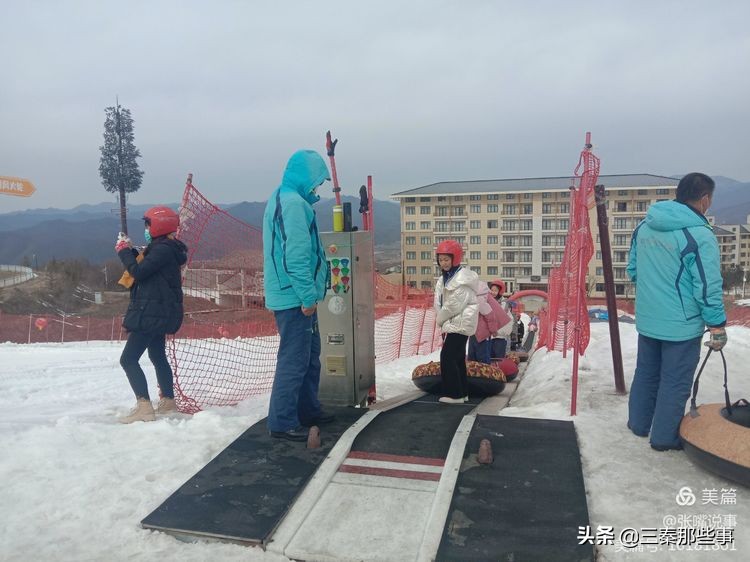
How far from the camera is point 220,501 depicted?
3.26 meters

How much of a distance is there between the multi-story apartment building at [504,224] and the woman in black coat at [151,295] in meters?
48.2

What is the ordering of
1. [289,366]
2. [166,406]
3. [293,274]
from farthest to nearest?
[166,406], [289,366], [293,274]

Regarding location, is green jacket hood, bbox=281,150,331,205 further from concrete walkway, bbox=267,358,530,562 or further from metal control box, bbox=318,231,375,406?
concrete walkway, bbox=267,358,530,562

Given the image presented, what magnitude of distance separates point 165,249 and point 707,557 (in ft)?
14.1

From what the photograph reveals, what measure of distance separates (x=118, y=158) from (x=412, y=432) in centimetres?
3948

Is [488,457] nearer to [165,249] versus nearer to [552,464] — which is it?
[552,464]

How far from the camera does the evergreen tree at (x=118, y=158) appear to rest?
37375 millimetres

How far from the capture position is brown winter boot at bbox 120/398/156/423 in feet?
15.0

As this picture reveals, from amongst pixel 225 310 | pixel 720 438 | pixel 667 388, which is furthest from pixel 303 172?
pixel 225 310

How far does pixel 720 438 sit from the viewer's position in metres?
3.23

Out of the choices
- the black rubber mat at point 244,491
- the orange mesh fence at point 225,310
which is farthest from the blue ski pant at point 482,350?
the black rubber mat at point 244,491

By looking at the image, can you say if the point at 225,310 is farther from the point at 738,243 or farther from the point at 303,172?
the point at 738,243

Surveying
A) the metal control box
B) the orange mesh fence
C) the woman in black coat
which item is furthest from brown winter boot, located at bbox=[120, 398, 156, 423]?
the metal control box

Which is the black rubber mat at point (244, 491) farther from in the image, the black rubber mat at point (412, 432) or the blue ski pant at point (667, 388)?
the blue ski pant at point (667, 388)
